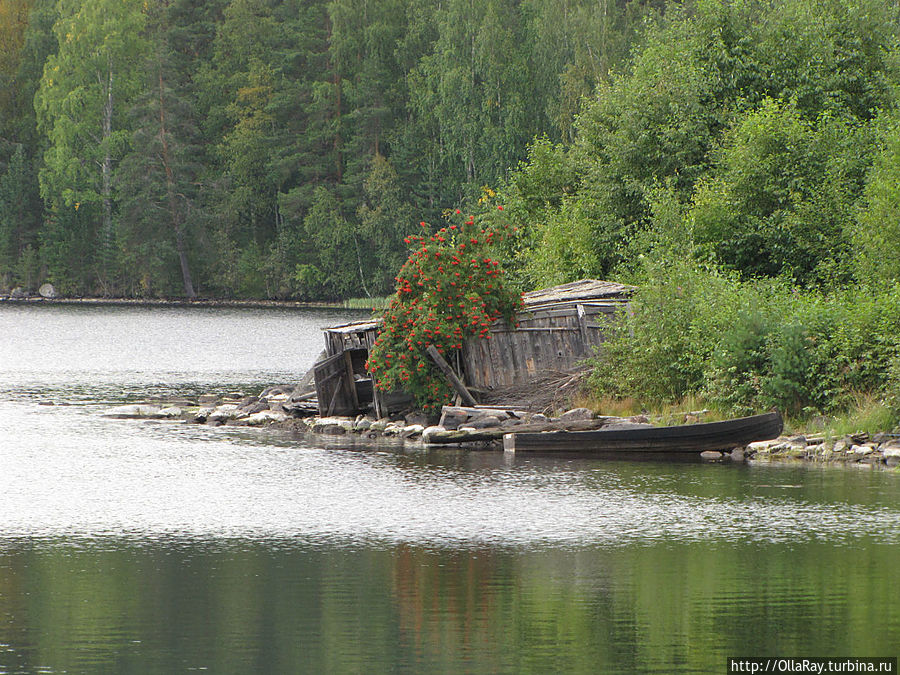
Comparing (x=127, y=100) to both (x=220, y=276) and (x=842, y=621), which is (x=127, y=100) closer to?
(x=220, y=276)

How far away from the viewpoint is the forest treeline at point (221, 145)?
97375 millimetres

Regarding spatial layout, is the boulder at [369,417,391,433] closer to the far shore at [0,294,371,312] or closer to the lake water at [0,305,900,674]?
the lake water at [0,305,900,674]

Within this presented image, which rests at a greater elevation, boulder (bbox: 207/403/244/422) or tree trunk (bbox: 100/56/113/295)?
tree trunk (bbox: 100/56/113/295)

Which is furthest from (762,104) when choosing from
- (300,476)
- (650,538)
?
(650,538)

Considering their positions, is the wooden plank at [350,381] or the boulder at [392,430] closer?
the boulder at [392,430]

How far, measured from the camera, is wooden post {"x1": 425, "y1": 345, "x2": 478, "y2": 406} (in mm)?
33531

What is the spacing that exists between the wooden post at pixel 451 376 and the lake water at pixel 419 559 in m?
3.01

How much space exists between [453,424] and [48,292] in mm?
83914

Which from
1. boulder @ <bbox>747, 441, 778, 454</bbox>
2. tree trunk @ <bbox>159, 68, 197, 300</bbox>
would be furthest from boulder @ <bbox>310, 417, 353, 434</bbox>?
tree trunk @ <bbox>159, 68, 197, 300</bbox>

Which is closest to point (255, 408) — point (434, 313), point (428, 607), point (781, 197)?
point (434, 313)

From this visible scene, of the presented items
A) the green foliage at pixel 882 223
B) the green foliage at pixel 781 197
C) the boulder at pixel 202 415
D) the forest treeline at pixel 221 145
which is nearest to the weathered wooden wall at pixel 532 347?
the green foliage at pixel 781 197

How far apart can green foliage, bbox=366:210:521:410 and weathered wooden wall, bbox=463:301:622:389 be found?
444 millimetres

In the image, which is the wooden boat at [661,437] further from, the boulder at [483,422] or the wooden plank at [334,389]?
the wooden plank at [334,389]

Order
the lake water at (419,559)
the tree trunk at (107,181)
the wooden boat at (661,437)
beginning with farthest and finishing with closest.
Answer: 1. the tree trunk at (107,181)
2. the wooden boat at (661,437)
3. the lake water at (419,559)
